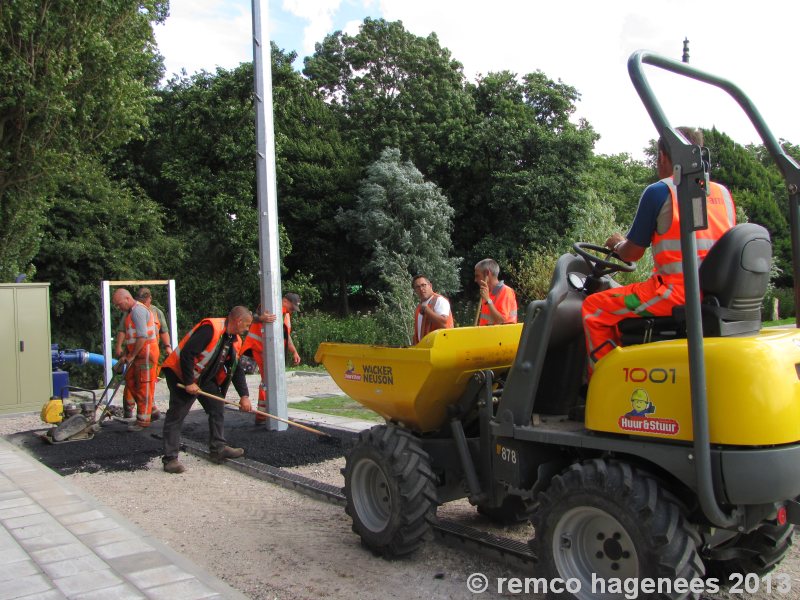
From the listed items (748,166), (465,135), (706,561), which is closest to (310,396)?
(706,561)

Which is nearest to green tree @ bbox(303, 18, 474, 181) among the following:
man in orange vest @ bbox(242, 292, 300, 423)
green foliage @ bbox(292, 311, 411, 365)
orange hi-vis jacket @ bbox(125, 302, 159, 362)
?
green foliage @ bbox(292, 311, 411, 365)

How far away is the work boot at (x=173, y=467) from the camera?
698 cm

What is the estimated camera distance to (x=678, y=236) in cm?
326

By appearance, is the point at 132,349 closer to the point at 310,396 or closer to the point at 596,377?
the point at 310,396

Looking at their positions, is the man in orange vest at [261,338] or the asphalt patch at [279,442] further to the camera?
the man in orange vest at [261,338]

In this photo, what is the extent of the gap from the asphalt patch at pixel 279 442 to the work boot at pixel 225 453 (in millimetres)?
151

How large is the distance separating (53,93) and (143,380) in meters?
7.24

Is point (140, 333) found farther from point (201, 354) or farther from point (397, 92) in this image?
point (397, 92)

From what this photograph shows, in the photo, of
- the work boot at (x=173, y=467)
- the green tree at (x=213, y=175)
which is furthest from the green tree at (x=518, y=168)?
the work boot at (x=173, y=467)

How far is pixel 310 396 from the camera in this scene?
40.1 ft

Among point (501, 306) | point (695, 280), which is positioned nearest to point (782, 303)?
point (501, 306)

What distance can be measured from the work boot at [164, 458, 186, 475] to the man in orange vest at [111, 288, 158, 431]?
7.78ft

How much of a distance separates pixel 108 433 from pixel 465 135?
2279 centimetres

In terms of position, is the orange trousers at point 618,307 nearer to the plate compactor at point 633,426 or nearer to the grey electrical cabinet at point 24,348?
the plate compactor at point 633,426
